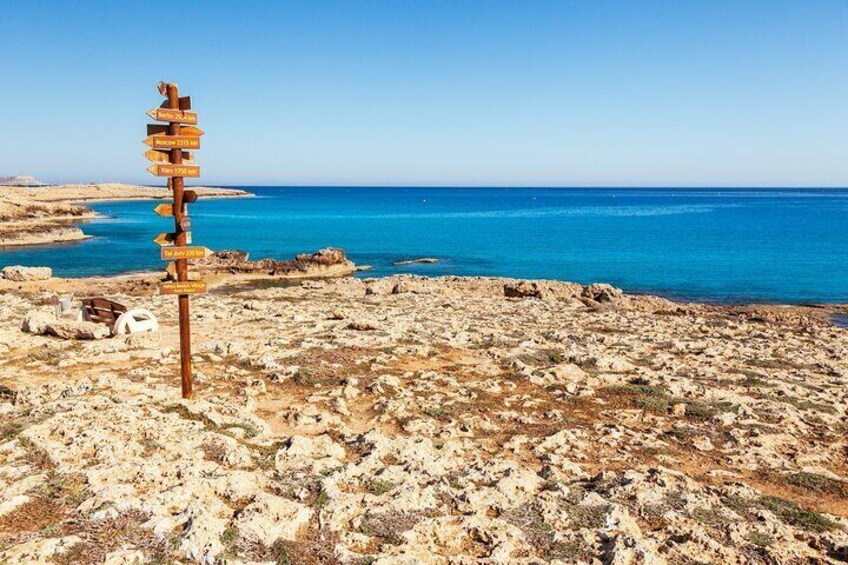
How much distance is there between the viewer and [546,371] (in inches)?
496

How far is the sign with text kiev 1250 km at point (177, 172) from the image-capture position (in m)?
9.76

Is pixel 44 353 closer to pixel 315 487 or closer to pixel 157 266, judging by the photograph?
pixel 315 487

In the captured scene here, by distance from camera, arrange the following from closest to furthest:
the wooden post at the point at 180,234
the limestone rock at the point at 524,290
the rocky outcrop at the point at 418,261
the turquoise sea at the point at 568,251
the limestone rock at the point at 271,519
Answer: the limestone rock at the point at 271,519 < the wooden post at the point at 180,234 < the limestone rock at the point at 524,290 < the turquoise sea at the point at 568,251 < the rocky outcrop at the point at 418,261

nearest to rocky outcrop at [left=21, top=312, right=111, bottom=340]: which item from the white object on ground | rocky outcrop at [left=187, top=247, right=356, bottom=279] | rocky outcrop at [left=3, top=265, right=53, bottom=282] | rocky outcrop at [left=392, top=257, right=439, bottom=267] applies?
the white object on ground

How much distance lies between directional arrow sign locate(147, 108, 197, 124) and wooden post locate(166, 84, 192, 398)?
94mm

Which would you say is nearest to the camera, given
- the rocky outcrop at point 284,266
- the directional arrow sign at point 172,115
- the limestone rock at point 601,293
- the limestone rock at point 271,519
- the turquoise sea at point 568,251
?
the limestone rock at point 271,519

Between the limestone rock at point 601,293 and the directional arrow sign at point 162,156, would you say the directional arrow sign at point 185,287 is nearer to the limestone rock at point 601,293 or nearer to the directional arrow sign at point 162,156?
the directional arrow sign at point 162,156

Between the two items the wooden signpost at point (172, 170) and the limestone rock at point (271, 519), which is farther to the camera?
the wooden signpost at point (172, 170)

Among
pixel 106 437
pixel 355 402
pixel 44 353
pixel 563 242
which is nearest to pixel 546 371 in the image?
pixel 355 402

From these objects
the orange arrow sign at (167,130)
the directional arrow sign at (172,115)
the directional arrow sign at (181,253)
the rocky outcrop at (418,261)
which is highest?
the directional arrow sign at (172,115)

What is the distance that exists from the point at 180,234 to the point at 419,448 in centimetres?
530

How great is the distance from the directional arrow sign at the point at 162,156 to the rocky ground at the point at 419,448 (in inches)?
152

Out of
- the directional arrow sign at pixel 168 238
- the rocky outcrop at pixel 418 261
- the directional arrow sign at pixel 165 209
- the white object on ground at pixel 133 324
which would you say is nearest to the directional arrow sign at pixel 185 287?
→ the directional arrow sign at pixel 168 238

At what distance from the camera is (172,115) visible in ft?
31.9
